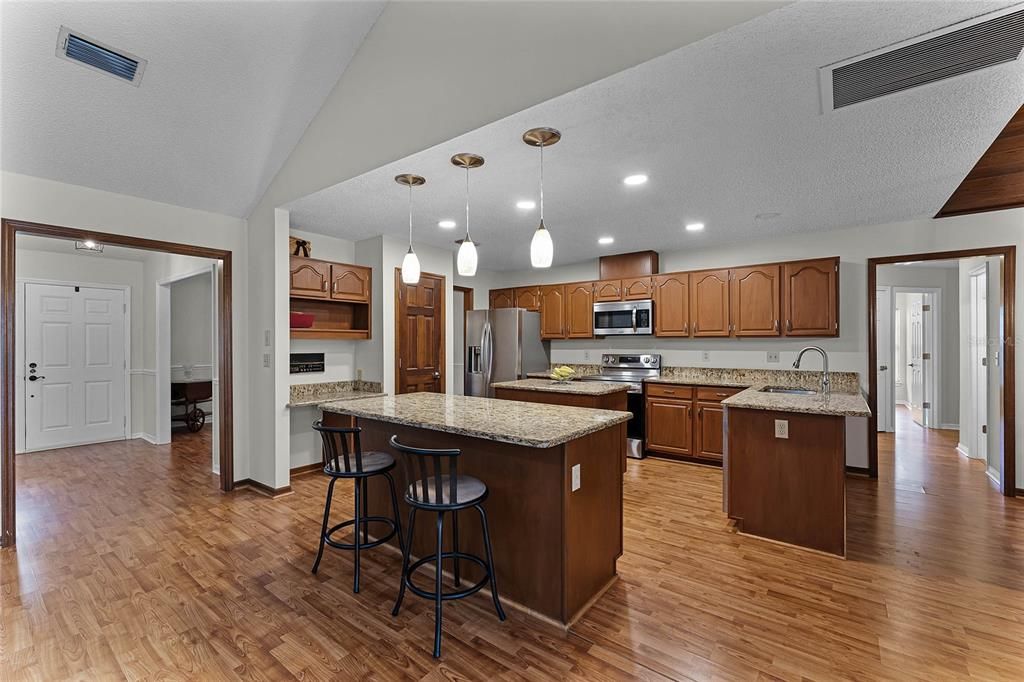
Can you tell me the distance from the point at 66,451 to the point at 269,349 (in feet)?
13.0

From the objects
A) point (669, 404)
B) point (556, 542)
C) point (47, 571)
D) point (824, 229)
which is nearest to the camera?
point (556, 542)

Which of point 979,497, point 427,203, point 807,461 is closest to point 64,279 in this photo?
point 427,203

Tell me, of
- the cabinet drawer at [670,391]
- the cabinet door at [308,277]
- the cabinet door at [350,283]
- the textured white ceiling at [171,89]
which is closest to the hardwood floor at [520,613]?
the cabinet drawer at [670,391]

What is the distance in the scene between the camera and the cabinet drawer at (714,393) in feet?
15.3

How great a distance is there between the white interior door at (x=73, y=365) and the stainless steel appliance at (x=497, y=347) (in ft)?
15.9

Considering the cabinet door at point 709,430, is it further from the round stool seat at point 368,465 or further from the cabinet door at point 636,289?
the round stool seat at point 368,465

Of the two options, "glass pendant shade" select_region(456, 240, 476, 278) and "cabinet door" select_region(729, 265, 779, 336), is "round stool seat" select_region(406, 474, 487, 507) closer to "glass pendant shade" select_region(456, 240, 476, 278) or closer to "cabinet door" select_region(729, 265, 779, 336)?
"glass pendant shade" select_region(456, 240, 476, 278)

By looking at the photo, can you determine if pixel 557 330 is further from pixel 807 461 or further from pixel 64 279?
pixel 64 279

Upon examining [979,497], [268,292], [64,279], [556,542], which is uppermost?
[64,279]

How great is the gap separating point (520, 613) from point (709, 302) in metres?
4.04

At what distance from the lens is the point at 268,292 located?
4031 mm

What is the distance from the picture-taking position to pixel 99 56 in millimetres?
2604

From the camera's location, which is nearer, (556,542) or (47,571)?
(556,542)

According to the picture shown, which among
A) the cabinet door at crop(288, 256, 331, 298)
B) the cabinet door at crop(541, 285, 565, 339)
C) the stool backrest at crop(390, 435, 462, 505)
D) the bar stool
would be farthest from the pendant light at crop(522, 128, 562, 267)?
the cabinet door at crop(541, 285, 565, 339)
